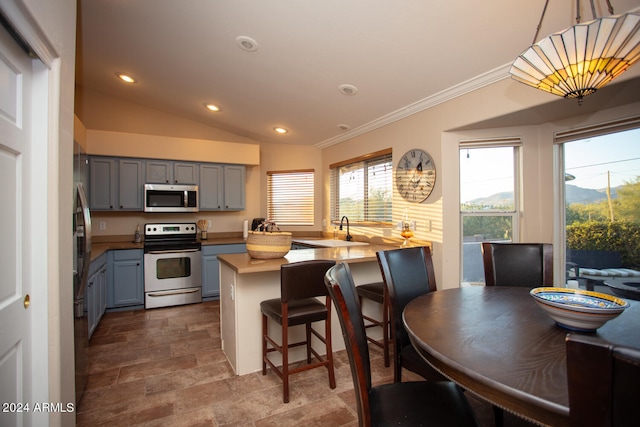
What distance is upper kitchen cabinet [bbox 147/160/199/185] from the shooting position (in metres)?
4.39

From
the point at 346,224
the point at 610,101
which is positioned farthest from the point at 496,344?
the point at 346,224

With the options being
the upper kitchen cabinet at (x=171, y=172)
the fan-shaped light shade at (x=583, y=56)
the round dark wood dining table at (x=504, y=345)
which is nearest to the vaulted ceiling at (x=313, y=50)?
the fan-shaped light shade at (x=583, y=56)

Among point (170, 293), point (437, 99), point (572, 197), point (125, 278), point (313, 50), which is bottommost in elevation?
point (170, 293)

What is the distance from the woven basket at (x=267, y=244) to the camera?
237 centimetres

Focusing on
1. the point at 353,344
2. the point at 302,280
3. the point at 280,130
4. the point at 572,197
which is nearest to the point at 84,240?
the point at 302,280

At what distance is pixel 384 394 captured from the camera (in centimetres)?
128

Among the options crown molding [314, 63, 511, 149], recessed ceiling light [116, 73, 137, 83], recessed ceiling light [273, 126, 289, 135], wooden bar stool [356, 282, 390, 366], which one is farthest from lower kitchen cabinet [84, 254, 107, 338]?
crown molding [314, 63, 511, 149]

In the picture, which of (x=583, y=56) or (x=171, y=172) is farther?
(x=171, y=172)

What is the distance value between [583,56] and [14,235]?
8.11 feet

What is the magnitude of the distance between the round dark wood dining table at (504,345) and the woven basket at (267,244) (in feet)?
3.91

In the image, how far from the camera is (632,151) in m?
2.34

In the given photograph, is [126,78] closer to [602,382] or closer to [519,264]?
[519,264]

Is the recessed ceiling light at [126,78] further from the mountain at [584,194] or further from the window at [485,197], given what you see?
the mountain at [584,194]

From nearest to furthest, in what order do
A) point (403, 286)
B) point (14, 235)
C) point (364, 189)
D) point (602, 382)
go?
1. point (602, 382)
2. point (14, 235)
3. point (403, 286)
4. point (364, 189)
